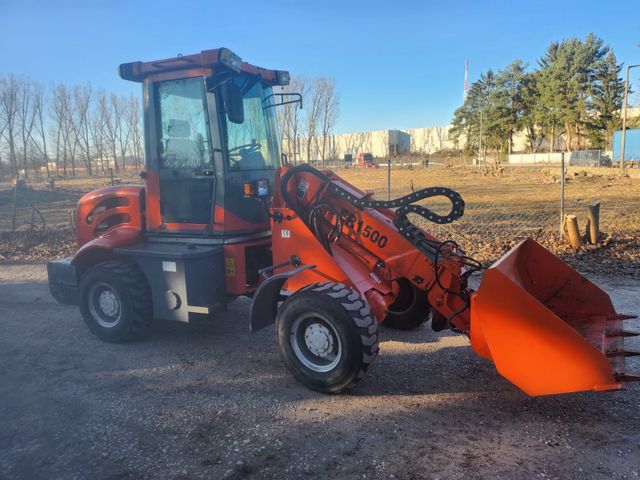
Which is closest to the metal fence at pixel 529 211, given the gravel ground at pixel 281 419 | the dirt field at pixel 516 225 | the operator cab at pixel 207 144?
the dirt field at pixel 516 225

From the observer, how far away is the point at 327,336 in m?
4.12

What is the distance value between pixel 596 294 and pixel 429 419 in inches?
72.0

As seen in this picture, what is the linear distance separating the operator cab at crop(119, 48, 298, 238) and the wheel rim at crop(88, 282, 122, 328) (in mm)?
868

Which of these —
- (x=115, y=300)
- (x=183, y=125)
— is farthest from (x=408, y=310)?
(x=115, y=300)

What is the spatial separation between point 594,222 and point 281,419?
764 centimetres

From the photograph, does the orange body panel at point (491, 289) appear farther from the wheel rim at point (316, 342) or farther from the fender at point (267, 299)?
the wheel rim at point (316, 342)

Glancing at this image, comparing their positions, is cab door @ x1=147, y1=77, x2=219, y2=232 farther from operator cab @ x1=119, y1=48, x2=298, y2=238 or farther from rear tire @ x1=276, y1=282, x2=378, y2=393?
rear tire @ x1=276, y1=282, x2=378, y2=393

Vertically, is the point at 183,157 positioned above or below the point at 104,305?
above

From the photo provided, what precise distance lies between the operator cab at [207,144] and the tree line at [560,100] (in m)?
54.7

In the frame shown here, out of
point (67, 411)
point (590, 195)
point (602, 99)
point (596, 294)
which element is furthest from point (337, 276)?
point (602, 99)

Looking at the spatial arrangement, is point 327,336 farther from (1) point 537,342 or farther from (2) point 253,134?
(2) point 253,134

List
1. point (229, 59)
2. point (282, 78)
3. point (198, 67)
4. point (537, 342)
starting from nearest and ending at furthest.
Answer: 1. point (537, 342)
2. point (229, 59)
3. point (198, 67)
4. point (282, 78)

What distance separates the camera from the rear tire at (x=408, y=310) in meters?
5.54

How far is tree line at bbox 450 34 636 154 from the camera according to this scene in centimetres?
5131
